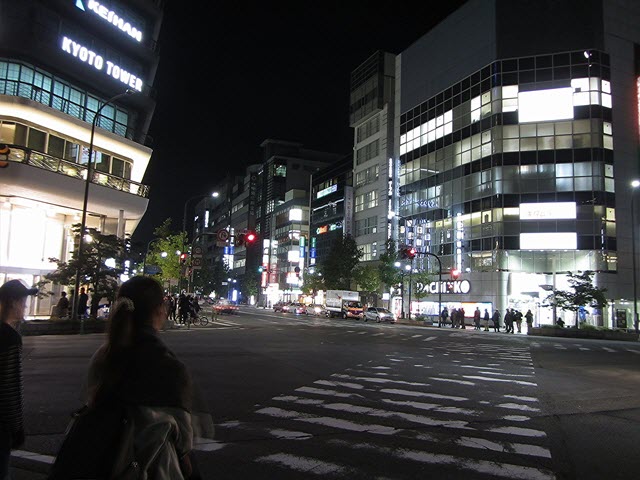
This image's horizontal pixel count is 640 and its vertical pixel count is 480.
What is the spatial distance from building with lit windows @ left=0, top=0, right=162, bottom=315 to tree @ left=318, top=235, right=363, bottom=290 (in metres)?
37.2

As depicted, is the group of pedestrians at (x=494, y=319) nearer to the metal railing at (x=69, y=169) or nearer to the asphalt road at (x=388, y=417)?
the asphalt road at (x=388, y=417)

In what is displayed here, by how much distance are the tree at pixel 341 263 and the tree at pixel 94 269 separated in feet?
149

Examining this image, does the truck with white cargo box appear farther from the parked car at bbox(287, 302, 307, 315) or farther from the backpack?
the backpack

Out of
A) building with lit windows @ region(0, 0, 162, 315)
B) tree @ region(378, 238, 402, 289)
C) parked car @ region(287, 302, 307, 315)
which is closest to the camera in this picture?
building with lit windows @ region(0, 0, 162, 315)

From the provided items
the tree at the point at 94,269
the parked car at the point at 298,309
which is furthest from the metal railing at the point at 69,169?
the parked car at the point at 298,309

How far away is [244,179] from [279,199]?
88.5ft

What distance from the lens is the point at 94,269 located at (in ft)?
87.1

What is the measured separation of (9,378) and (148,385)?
5.94ft

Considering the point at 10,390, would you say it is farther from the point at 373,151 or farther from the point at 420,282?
the point at 373,151

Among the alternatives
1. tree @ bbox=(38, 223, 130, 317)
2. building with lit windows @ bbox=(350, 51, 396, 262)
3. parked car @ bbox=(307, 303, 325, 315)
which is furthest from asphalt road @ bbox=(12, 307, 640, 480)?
building with lit windows @ bbox=(350, 51, 396, 262)

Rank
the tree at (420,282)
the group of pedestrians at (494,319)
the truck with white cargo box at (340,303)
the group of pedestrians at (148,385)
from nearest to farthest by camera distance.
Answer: the group of pedestrians at (148,385), the group of pedestrians at (494,319), the tree at (420,282), the truck with white cargo box at (340,303)

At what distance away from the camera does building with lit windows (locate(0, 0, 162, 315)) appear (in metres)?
28.9

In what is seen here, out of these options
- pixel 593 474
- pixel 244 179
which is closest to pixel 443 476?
pixel 593 474

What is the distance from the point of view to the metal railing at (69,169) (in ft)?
91.0
